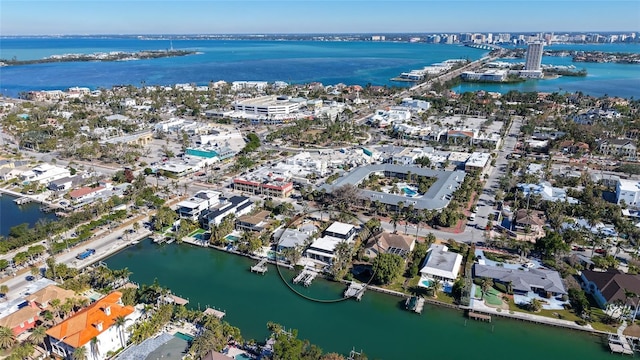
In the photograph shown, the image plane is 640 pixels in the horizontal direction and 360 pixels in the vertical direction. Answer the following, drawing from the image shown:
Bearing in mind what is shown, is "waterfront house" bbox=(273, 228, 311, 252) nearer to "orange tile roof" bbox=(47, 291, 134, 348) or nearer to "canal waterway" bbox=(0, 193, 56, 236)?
"orange tile roof" bbox=(47, 291, 134, 348)

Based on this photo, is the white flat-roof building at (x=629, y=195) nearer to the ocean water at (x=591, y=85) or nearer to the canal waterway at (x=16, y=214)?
the canal waterway at (x=16, y=214)

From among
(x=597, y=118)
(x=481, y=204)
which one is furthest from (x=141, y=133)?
(x=597, y=118)

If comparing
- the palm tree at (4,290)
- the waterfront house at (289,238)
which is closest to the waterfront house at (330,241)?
the waterfront house at (289,238)

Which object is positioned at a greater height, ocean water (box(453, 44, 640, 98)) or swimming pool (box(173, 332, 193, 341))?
ocean water (box(453, 44, 640, 98))

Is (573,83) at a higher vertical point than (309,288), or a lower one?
higher

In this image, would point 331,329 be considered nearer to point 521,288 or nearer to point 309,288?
point 309,288

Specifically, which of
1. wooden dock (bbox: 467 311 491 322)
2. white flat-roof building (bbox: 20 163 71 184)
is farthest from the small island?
wooden dock (bbox: 467 311 491 322)
